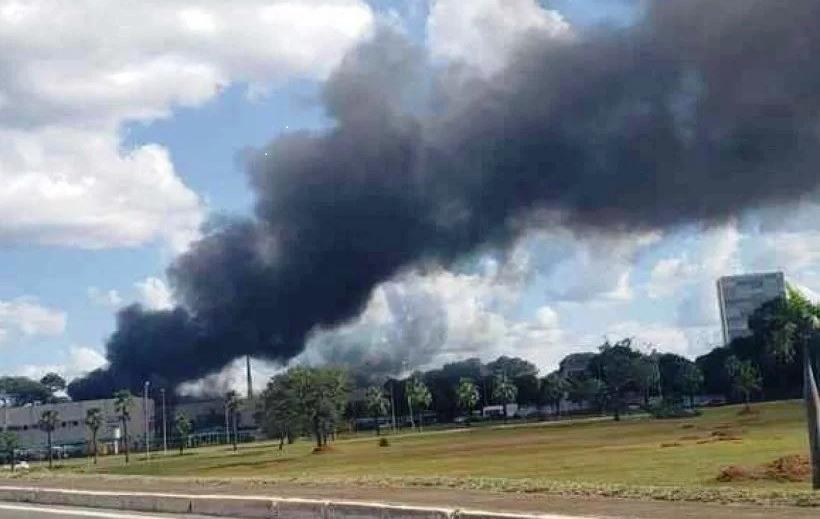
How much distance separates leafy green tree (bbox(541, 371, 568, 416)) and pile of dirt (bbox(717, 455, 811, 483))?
150 m

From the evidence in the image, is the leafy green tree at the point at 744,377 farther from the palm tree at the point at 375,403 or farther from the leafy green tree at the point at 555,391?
the palm tree at the point at 375,403

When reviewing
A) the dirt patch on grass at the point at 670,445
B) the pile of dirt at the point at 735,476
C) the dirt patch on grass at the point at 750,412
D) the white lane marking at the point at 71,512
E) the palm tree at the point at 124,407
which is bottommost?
the dirt patch on grass at the point at 670,445

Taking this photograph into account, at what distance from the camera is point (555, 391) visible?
191m

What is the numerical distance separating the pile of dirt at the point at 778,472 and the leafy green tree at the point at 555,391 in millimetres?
149845

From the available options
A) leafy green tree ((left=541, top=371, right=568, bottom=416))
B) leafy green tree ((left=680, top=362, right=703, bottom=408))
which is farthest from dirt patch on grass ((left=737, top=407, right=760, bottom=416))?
leafy green tree ((left=541, top=371, right=568, bottom=416))

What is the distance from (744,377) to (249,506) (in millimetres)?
140557

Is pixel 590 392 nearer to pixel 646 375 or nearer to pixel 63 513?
pixel 646 375

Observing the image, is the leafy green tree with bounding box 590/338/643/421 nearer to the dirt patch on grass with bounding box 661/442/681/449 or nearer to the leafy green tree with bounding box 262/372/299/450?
the leafy green tree with bounding box 262/372/299/450

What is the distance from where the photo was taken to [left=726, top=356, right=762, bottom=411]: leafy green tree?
150625 millimetres

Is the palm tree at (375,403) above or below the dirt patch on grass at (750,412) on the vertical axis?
above

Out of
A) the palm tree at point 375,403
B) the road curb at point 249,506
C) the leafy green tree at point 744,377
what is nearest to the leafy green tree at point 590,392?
the leafy green tree at point 744,377

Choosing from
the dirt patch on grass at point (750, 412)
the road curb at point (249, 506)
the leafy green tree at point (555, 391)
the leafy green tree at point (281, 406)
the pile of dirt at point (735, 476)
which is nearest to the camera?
the road curb at point (249, 506)

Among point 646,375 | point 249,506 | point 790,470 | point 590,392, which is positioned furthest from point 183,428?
point 249,506

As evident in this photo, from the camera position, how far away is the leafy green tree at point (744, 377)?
150625mm
